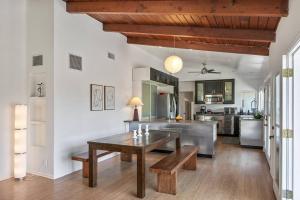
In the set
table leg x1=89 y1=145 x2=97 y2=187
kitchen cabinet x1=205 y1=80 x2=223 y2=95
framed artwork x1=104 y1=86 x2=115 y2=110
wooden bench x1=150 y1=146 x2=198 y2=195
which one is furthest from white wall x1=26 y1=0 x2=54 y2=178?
kitchen cabinet x1=205 y1=80 x2=223 y2=95

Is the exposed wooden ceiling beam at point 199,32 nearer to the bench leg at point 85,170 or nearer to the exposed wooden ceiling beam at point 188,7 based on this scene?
the exposed wooden ceiling beam at point 188,7

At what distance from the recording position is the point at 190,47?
5.97 m

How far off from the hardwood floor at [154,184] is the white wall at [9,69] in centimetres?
59

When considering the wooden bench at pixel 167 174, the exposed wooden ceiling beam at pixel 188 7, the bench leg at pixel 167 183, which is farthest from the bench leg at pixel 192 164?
the exposed wooden ceiling beam at pixel 188 7

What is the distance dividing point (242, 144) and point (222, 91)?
3445 mm

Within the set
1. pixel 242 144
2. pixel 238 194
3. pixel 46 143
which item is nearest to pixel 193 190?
pixel 238 194

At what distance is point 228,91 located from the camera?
9.73 meters

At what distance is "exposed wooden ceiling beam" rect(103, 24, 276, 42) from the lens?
13.2ft

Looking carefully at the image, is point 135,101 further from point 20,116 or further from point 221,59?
point 221,59

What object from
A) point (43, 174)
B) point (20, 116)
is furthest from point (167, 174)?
point (20, 116)

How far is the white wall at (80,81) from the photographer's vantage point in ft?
13.3

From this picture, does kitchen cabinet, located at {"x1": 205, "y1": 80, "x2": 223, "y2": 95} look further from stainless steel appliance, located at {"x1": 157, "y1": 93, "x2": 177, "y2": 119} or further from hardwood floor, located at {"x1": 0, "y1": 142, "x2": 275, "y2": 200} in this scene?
hardwood floor, located at {"x1": 0, "y1": 142, "x2": 275, "y2": 200}

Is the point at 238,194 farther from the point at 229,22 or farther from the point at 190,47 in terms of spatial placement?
the point at 190,47

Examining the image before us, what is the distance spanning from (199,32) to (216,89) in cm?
578
